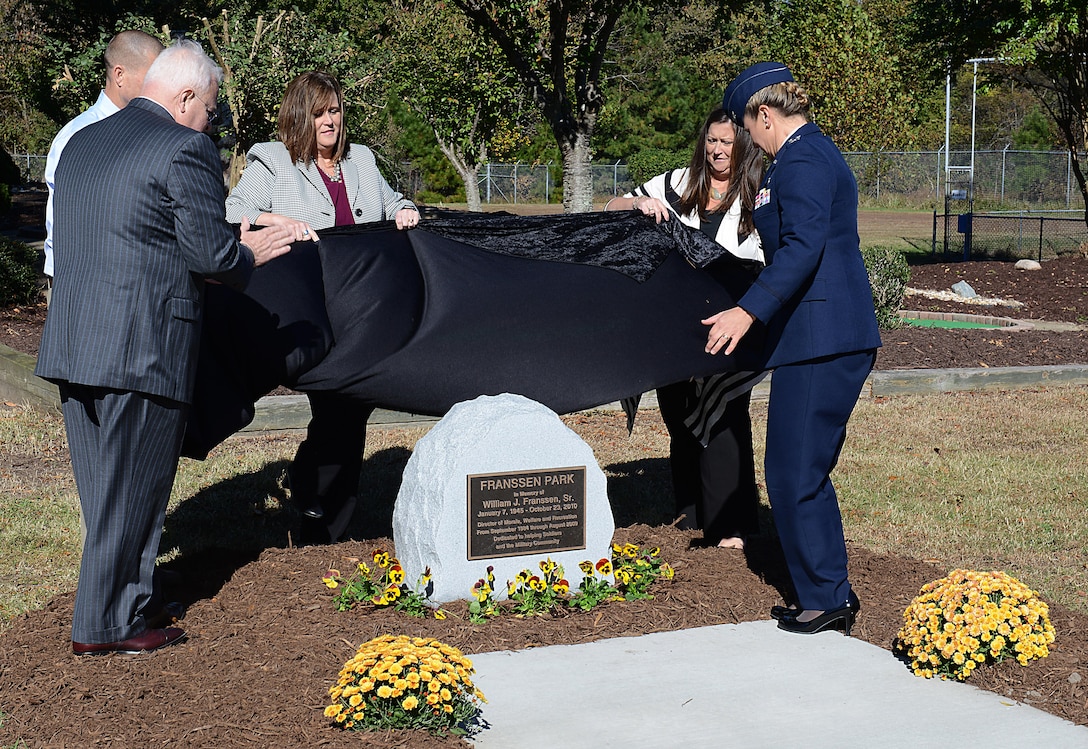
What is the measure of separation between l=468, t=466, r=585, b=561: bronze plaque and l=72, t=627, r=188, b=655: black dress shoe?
130 centimetres

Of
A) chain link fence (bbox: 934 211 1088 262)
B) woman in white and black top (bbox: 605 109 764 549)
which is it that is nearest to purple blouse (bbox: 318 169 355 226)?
woman in white and black top (bbox: 605 109 764 549)

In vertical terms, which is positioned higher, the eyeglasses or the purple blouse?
the eyeglasses

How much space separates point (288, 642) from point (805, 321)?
7.86 ft

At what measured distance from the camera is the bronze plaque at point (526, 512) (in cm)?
514

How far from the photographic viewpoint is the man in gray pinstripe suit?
421 centimetres

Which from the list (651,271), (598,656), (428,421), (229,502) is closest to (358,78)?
(428,421)

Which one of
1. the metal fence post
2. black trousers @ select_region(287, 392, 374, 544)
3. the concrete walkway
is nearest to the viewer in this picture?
the concrete walkway

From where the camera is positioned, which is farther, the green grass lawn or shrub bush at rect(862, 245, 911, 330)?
shrub bush at rect(862, 245, 911, 330)

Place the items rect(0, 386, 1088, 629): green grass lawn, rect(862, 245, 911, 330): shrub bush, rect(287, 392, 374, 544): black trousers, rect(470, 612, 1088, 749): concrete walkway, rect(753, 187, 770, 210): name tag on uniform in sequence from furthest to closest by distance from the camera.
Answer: rect(862, 245, 911, 330): shrub bush → rect(0, 386, 1088, 629): green grass lawn → rect(287, 392, 374, 544): black trousers → rect(753, 187, 770, 210): name tag on uniform → rect(470, 612, 1088, 749): concrete walkway

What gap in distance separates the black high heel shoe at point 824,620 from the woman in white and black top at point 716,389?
1145 mm

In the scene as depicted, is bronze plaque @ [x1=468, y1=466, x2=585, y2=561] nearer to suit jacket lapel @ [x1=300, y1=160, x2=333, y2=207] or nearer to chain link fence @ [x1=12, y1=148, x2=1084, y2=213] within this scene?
suit jacket lapel @ [x1=300, y1=160, x2=333, y2=207]

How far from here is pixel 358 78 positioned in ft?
→ 73.5


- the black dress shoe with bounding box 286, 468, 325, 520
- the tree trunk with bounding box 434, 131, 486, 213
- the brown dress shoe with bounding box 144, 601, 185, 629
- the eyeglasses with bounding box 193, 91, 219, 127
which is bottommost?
the brown dress shoe with bounding box 144, 601, 185, 629

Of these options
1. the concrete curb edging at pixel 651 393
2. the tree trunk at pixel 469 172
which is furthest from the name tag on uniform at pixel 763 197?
the tree trunk at pixel 469 172
